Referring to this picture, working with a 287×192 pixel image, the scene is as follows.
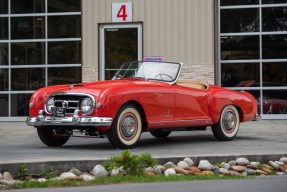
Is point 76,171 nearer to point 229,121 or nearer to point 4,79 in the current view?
point 229,121

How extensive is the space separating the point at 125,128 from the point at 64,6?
1084cm

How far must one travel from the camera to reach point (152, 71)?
12.2 m

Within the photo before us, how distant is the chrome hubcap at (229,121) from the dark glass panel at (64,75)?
Result: 860 cm

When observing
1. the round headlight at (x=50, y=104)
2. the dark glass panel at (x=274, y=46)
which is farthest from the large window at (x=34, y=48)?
the round headlight at (x=50, y=104)

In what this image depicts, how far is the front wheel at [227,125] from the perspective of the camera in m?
12.7

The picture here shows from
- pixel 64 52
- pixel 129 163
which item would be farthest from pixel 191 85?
pixel 64 52

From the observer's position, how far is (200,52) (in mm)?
19797

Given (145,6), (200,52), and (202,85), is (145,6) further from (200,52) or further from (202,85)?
(202,85)

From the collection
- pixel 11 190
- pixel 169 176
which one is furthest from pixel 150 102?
pixel 11 190

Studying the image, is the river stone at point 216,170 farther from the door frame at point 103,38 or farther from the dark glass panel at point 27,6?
the dark glass panel at point 27,6

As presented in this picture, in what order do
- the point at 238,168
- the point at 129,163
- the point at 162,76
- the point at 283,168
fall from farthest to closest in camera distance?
the point at 162,76 < the point at 283,168 < the point at 238,168 < the point at 129,163

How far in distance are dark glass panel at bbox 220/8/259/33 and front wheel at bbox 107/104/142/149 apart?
9.85m

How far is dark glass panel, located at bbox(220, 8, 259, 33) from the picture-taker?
66.4ft

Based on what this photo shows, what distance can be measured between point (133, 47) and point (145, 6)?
1.29 m
